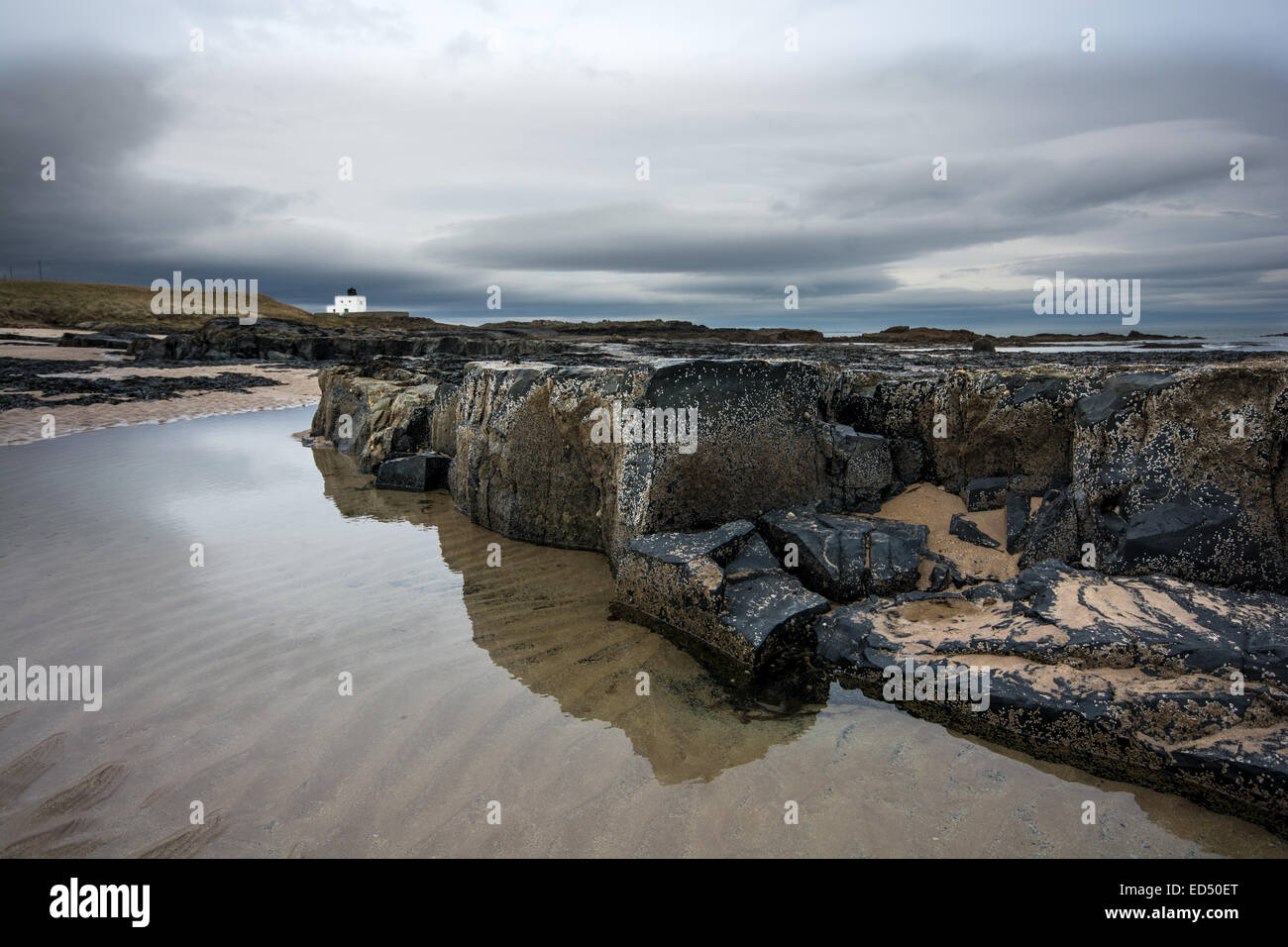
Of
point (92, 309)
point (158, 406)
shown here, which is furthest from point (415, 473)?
point (92, 309)

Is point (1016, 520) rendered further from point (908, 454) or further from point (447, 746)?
point (447, 746)

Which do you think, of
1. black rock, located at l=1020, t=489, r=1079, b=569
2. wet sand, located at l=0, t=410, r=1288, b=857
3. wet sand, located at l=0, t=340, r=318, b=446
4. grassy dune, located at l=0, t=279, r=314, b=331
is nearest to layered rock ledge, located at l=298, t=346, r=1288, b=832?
black rock, located at l=1020, t=489, r=1079, b=569

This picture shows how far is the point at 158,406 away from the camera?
50.4 feet

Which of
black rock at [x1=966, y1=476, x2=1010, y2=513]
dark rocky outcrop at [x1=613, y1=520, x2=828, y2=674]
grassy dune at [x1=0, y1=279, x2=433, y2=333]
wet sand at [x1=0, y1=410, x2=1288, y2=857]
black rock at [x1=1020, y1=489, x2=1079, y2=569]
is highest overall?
grassy dune at [x1=0, y1=279, x2=433, y2=333]

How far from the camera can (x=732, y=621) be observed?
153 inches

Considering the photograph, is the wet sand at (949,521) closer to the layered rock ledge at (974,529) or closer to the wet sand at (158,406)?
the layered rock ledge at (974,529)

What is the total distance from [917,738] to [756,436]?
99.6 inches

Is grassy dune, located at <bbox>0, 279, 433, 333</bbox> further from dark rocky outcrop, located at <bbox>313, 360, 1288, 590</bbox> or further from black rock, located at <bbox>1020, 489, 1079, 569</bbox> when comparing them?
black rock, located at <bbox>1020, 489, 1079, 569</bbox>

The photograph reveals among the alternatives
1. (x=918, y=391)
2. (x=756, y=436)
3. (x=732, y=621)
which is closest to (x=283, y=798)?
(x=732, y=621)

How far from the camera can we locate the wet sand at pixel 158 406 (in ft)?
39.2

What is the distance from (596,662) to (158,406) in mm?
16233

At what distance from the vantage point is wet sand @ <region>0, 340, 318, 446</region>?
470 inches

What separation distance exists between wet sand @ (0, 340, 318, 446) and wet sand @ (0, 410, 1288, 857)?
906cm
